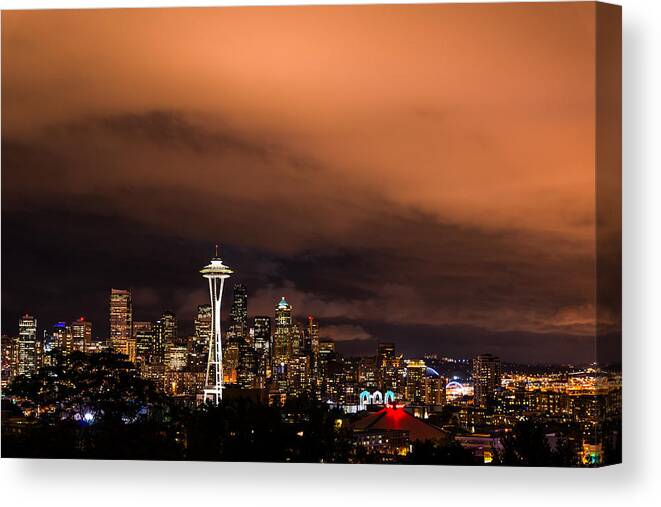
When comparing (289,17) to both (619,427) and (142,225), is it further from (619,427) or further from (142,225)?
(619,427)

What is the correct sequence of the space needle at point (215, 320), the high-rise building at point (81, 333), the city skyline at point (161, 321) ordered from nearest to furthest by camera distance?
the city skyline at point (161, 321)
the space needle at point (215, 320)
the high-rise building at point (81, 333)

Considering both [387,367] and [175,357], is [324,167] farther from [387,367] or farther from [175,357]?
[175,357]

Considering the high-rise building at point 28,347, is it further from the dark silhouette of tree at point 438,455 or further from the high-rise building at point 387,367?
the dark silhouette of tree at point 438,455

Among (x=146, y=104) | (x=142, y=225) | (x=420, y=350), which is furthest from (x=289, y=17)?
(x=420, y=350)

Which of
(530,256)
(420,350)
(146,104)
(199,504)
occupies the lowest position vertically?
(199,504)

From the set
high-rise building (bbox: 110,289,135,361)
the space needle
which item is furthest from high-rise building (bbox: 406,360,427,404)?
high-rise building (bbox: 110,289,135,361)

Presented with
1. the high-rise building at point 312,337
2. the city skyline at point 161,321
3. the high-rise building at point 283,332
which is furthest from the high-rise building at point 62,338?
the high-rise building at point 312,337
